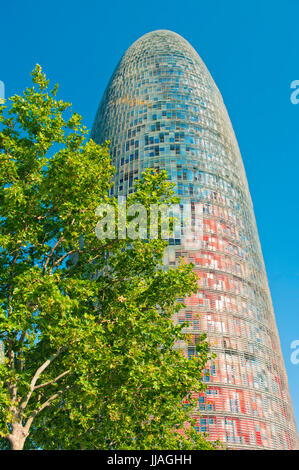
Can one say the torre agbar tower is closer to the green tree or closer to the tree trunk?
the green tree

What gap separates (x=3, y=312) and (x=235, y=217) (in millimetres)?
69957

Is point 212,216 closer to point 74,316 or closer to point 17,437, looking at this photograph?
point 74,316

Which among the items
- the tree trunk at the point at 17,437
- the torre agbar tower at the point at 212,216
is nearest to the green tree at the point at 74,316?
the tree trunk at the point at 17,437

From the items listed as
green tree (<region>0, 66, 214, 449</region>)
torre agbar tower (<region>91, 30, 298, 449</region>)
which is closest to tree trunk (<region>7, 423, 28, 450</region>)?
green tree (<region>0, 66, 214, 449</region>)

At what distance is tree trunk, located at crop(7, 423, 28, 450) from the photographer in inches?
570

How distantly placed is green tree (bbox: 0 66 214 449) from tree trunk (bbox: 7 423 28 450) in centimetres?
4

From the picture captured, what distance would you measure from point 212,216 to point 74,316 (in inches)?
2436

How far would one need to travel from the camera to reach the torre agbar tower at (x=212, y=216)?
2397 inches

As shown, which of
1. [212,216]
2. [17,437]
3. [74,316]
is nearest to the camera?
[17,437]

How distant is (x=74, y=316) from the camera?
17.5 meters

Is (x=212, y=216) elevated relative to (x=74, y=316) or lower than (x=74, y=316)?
elevated

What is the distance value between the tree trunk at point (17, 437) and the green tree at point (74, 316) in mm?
36

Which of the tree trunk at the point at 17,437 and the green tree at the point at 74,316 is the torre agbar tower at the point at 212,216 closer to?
the green tree at the point at 74,316

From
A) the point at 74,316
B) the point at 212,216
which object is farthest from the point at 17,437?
the point at 212,216
